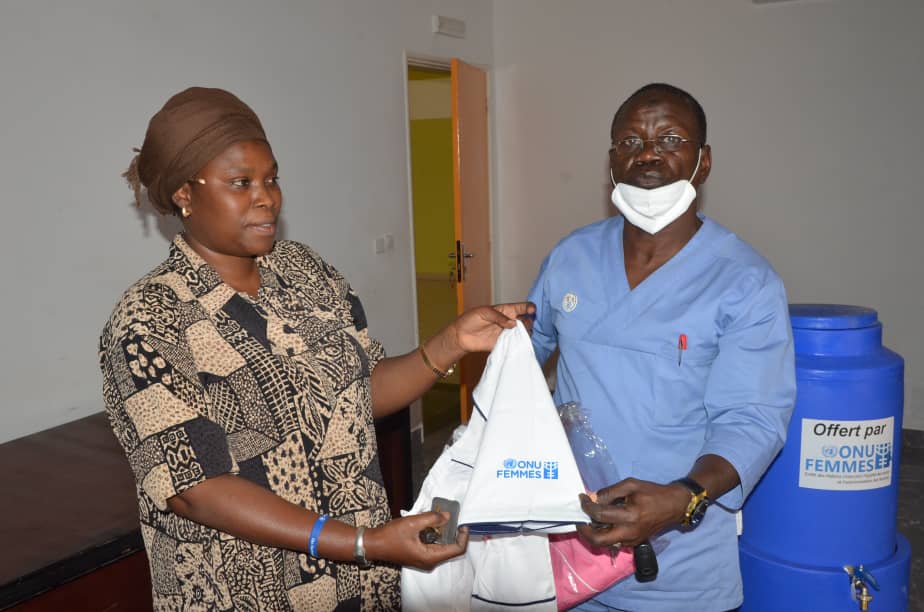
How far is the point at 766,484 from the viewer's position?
1.75 metres

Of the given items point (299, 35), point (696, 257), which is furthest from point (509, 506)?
point (299, 35)

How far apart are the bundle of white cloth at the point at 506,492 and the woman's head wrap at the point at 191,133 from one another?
0.63 metres

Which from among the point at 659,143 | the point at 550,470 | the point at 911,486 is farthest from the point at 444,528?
the point at 911,486

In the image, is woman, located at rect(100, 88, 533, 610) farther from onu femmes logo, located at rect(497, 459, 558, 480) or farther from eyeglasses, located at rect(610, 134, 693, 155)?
eyeglasses, located at rect(610, 134, 693, 155)

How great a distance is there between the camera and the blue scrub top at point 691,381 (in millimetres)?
1315

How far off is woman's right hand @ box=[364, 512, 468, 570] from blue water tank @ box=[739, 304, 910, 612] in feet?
2.97

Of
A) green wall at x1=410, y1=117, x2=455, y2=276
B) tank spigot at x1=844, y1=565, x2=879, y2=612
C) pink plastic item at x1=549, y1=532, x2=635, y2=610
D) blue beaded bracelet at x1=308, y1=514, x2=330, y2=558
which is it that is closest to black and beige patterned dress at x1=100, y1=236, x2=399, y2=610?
blue beaded bracelet at x1=308, y1=514, x2=330, y2=558

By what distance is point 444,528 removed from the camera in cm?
127

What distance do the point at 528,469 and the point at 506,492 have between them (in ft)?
0.18

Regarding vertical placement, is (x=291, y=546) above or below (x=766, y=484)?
above

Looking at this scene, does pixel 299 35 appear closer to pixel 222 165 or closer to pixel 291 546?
pixel 222 165

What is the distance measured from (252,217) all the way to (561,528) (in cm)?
77

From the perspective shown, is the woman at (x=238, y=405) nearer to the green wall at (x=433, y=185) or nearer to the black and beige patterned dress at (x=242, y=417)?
the black and beige patterned dress at (x=242, y=417)

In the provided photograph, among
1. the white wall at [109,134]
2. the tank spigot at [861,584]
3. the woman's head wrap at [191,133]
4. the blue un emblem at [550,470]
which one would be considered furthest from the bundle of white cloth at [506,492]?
the white wall at [109,134]
